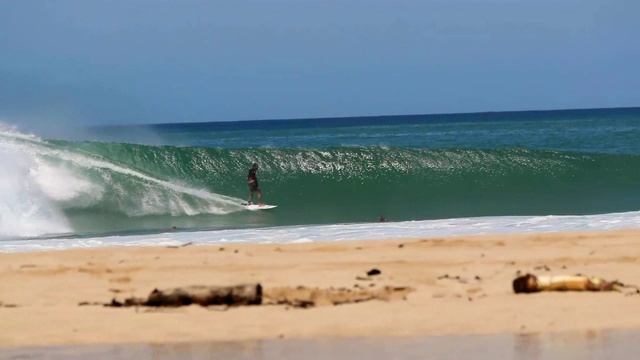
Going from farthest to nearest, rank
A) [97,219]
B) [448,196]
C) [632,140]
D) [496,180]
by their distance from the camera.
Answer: [632,140] < [496,180] < [448,196] < [97,219]

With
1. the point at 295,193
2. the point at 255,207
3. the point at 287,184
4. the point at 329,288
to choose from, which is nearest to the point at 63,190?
the point at 255,207

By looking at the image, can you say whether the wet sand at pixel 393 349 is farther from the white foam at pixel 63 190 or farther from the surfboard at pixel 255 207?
the surfboard at pixel 255 207

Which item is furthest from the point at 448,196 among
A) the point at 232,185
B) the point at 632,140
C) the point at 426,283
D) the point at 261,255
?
the point at 632,140

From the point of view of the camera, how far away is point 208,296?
348 inches

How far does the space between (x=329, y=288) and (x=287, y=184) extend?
18.1 meters

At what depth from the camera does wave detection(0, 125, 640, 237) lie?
843 inches

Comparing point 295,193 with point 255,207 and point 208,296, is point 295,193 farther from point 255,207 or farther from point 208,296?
point 208,296

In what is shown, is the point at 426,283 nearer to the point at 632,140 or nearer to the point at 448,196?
the point at 448,196

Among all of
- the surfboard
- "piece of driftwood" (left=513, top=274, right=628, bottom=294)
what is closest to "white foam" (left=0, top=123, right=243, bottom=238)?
the surfboard

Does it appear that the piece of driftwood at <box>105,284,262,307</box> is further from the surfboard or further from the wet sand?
the surfboard

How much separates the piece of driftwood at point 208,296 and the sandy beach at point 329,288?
0.12 meters

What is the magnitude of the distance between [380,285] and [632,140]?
129 ft

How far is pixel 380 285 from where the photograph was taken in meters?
9.72

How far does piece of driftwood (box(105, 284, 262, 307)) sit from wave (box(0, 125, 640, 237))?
34.2 feet
